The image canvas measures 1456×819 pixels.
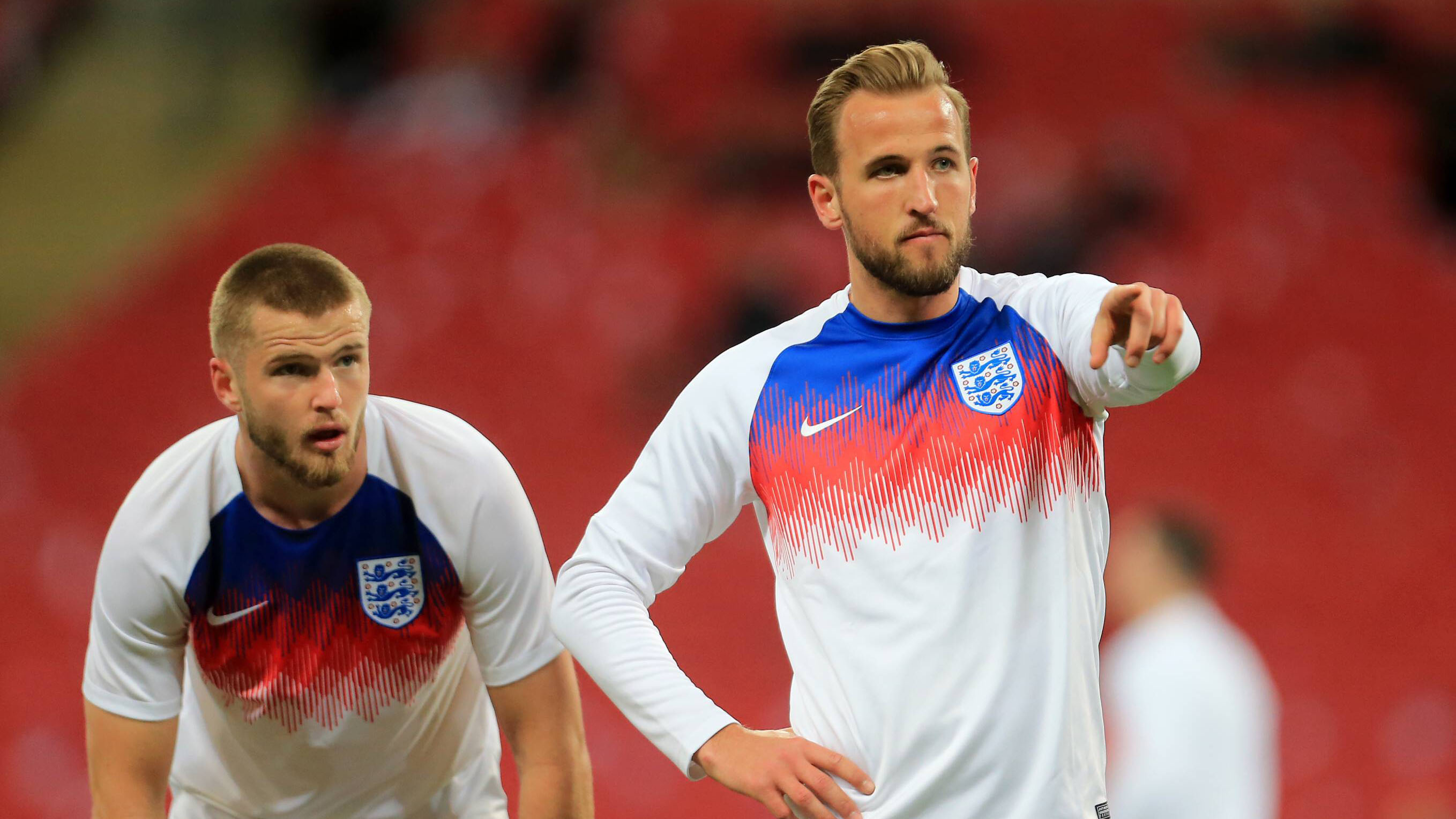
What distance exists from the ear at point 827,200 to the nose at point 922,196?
175mm

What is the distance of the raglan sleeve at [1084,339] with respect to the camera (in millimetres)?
2156

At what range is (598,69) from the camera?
26.4ft

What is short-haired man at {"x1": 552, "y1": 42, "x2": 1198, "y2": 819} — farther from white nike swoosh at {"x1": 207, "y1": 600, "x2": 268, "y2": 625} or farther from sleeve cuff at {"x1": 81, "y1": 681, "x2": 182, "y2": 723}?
sleeve cuff at {"x1": 81, "y1": 681, "x2": 182, "y2": 723}

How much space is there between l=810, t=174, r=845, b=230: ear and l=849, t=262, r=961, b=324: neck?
8 centimetres

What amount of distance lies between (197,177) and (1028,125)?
450 centimetres

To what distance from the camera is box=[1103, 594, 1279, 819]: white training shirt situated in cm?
376

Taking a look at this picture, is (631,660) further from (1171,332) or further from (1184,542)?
(1184,542)

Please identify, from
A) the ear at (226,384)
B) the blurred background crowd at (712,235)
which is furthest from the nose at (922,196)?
the blurred background crowd at (712,235)

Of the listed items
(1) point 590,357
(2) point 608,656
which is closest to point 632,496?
(2) point 608,656

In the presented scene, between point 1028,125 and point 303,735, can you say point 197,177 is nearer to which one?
point 1028,125

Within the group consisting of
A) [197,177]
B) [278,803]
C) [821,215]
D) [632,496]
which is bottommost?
[278,803]

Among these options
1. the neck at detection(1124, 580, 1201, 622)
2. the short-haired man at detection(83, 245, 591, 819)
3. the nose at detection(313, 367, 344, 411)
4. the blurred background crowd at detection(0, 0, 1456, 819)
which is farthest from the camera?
the blurred background crowd at detection(0, 0, 1456, 819)

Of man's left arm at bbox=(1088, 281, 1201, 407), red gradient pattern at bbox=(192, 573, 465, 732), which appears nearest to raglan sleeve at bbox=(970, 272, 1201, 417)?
man's left arm at bbox=(1088, 281, 1201, 407)

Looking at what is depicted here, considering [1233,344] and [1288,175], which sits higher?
Result: [1288,175]
